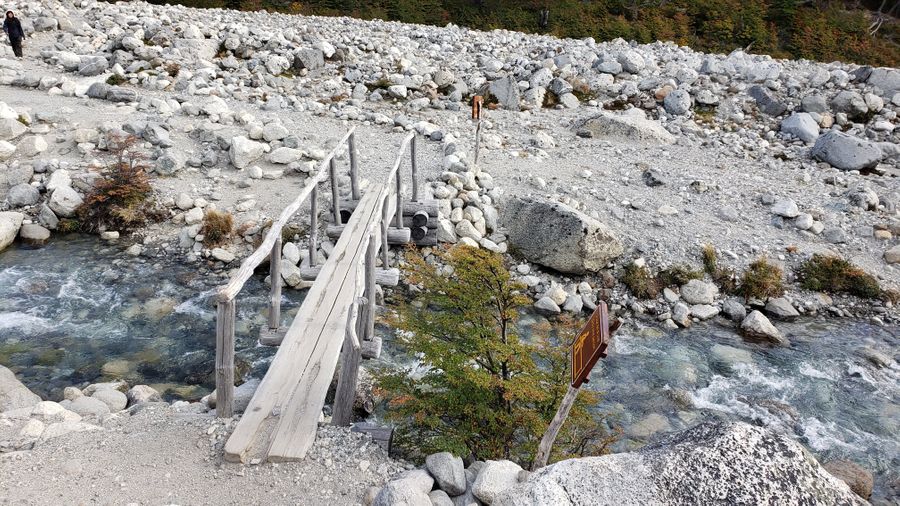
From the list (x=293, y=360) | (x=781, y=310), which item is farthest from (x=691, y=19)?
→ (x=293, y=360)

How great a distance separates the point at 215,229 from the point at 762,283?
10565 mm

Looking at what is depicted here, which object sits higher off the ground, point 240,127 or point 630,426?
point 240,127

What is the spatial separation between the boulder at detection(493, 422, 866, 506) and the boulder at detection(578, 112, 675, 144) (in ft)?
47.0

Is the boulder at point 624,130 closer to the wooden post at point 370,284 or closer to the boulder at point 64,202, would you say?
the wooden post at point 370,284

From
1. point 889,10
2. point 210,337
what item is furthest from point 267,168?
point 889,10

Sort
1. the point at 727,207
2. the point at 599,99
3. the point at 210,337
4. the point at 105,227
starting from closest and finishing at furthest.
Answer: the point at 210,337 < the point at 105,227 < the point at 727,207 < the point at 599,99

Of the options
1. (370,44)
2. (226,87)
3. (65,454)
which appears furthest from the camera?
(370,44)

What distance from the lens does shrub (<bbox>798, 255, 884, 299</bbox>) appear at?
11500mm

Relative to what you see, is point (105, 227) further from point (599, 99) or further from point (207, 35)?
point (599, 99)

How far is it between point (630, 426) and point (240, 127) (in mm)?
11844

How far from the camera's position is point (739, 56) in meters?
22.8

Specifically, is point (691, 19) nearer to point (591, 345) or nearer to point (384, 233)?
point (384, 233)

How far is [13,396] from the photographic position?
6.59 m

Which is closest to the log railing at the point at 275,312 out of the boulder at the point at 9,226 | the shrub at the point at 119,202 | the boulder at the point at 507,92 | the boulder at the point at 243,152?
the shrub at the point at 119,202
